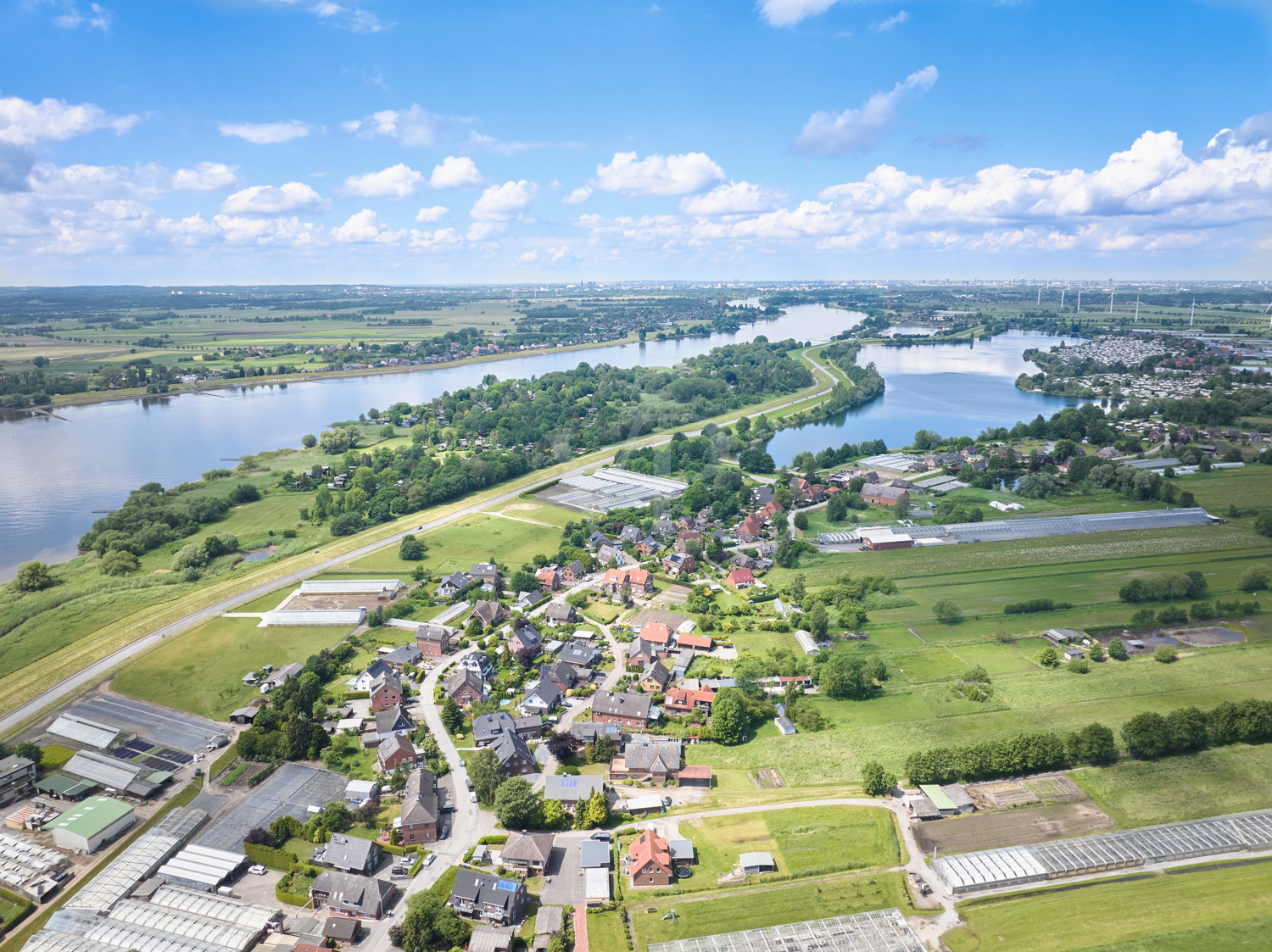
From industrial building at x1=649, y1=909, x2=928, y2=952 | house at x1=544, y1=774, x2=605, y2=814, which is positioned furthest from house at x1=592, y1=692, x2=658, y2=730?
industrial building at x1=649, y1=909, x2=928, y2=952

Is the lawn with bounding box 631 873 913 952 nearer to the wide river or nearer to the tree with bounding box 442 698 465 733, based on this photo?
the tree with bounding box 442 698 465 733

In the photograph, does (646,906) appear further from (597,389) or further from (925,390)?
(925,390)

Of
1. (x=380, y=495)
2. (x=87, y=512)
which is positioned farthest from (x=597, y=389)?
(x=87, y=512)

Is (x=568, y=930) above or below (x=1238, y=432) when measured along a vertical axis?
below

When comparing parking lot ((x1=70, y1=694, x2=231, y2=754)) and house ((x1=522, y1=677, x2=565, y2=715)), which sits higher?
house ((x1=522, y1=677, x2=565, y2=715))

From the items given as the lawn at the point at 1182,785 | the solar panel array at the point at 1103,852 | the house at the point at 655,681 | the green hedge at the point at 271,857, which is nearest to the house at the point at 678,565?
the house at the point at 655,681

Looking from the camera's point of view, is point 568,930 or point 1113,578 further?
point 1113,578

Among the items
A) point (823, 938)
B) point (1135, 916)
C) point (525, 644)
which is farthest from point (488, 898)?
point (1135, 916)
